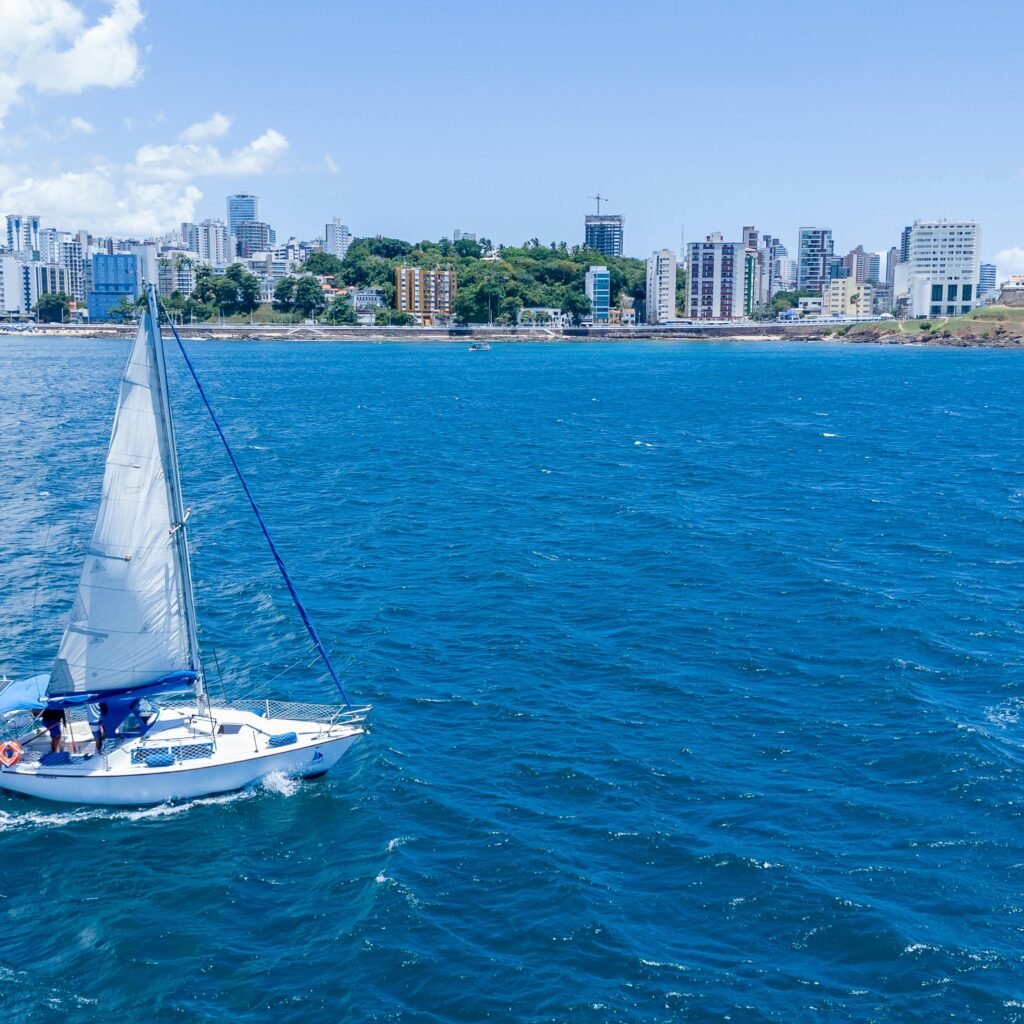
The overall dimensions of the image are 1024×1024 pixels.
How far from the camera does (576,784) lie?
99.7ft

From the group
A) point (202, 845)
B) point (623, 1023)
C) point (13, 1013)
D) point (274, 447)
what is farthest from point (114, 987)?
point (274, 447)

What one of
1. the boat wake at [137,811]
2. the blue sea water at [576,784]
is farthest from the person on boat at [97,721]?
the blue sea water at [576,784]

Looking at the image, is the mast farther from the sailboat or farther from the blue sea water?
the blue sea water

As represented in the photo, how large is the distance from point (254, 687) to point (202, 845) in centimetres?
953

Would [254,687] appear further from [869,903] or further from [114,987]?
[869,903]

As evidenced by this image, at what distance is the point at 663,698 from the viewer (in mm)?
36062

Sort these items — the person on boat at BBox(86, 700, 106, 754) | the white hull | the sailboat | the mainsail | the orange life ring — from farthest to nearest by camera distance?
1. the person on boat at BBox(86, 700, 106, 754)
2. the mainsail
3. the orange life ring
4. the sailboat
5. the white hull

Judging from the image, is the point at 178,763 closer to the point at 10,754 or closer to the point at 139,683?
the point at 139,683

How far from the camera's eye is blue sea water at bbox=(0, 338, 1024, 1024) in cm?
2273

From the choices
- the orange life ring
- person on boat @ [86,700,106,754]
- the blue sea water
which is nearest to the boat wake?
the blue sea water

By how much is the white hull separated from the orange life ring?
0.13 m

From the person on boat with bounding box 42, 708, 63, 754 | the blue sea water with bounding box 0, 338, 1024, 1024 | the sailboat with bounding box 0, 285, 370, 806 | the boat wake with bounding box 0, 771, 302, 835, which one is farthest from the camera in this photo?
the person on boat with bounding box 42, 708, 63, 754

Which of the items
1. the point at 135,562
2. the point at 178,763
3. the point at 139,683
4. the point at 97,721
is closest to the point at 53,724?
the point at 97,721

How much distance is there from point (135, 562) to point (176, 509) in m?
1.80
